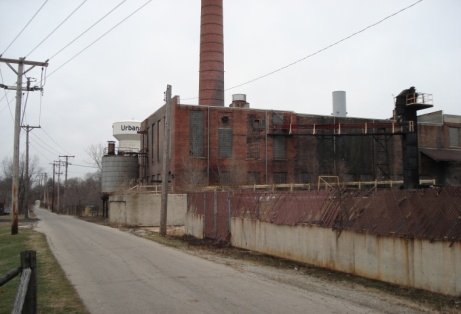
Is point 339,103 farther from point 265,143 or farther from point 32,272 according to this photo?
point 32,272

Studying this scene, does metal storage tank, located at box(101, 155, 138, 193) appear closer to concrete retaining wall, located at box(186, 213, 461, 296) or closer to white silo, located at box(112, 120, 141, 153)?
white silo, located at box(112, 120, 141, 153)

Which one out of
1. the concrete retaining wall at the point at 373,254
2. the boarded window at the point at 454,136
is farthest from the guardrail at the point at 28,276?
the boarded window at the point at 454,136

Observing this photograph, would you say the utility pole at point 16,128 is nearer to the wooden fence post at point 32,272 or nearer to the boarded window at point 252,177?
the wooden fence post at point 32,272

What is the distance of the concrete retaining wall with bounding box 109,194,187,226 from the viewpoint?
36.7m

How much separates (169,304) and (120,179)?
49583mm

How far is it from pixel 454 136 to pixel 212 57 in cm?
3495

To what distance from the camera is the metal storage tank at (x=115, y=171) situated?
5575 cm

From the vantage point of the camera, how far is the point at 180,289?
31.1 ft

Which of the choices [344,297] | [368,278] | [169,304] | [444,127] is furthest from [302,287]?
[444,127]

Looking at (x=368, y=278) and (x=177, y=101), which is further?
(x=177, y=101)

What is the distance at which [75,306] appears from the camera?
8031 mm

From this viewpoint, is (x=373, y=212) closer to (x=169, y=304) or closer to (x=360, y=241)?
(x=360, y=241)

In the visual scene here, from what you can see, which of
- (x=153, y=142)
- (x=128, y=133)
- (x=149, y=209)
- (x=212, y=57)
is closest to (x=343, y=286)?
(x=149, y=209)

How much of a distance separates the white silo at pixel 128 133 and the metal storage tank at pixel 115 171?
33.5 ft
